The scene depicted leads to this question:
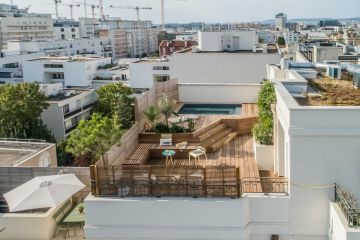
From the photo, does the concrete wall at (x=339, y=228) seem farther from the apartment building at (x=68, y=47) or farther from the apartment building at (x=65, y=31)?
the apartment building at (x=65, y=31)

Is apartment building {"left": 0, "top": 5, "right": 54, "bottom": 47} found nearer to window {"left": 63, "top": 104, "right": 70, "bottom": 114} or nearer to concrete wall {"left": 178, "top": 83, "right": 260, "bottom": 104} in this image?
window {"left": 63, "top": 104, "right": 70, "bottom": 114}

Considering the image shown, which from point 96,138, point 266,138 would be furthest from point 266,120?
point 96,138

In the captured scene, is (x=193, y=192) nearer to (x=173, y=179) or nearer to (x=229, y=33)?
(x=173, y=179)

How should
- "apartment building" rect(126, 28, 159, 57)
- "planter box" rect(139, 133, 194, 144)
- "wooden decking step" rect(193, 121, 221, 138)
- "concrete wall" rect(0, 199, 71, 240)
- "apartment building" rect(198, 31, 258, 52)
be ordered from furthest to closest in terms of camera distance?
"apartment building" rect(126, 28, 159, 57) < "apartment building" rect(198, 31, 258, 52) < "wooden decking step" rect(193, 121, 221, 138) < "planter box" rect(139, 133, 194, 144) < "concrete wall" rect(0, 199, 71, 240)

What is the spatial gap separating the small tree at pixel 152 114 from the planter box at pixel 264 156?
457 cm

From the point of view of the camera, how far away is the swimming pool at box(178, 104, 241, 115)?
19.2m

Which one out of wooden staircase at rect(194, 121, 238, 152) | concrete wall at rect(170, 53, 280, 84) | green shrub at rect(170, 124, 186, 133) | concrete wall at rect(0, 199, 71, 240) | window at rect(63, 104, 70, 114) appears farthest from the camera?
window at rect(63, 104, 70, 114)

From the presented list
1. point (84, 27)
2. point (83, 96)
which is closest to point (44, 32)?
point (84, 27)

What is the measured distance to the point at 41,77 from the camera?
2554 inches

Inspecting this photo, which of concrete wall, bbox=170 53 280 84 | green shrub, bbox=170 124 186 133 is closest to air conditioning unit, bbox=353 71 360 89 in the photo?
green shrub, bbox=170 124 186 133

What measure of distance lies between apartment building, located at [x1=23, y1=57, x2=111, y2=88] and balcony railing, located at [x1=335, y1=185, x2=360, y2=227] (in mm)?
56581

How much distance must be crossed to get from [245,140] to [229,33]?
2571cm

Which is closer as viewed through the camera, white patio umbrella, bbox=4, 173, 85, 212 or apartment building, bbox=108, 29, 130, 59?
white patio umbrella, bbox=4, 173, 85, 212

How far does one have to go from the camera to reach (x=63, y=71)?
2516 inches
